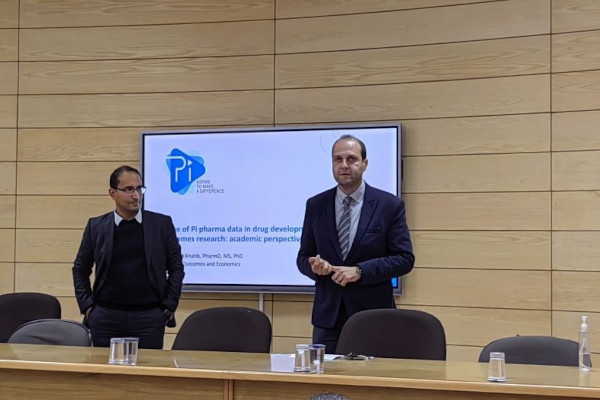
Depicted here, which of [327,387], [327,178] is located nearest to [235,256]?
[327,178]

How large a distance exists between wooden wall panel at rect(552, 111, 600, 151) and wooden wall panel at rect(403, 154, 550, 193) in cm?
14

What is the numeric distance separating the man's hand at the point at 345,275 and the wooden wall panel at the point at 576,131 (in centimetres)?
198

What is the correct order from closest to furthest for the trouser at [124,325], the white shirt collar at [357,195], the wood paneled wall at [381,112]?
the white shirt collar at [357,195] < the trouser at [124,325] < the wood paneled wall at [381,112]

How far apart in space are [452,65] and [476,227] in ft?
3.65

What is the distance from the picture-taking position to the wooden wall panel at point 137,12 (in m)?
5.99

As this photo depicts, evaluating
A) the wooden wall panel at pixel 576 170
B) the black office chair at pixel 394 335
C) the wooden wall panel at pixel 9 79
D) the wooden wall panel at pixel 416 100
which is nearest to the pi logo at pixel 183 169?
the wooden wall panel at pixel 416 100

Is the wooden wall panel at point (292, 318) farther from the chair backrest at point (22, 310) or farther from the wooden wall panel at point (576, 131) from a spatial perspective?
the wooden wall panel at point (576, 131)

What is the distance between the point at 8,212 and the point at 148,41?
1723 mm

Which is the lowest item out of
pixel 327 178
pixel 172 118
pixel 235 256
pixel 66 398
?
pixel 66 398

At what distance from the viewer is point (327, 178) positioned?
18.4ft

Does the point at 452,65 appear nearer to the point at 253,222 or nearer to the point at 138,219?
the point at 253,222

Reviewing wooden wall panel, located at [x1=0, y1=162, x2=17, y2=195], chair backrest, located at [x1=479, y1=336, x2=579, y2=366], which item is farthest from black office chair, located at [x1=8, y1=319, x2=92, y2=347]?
wooden wall panel, located at [x1=0, y1=162, x2=17, y2=195]

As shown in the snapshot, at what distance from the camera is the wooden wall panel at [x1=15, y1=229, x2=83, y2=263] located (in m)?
6.16

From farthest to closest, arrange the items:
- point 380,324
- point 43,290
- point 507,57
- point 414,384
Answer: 1. point 43,290
2. point 507,57
3. point 380,324
4. point 414,384
